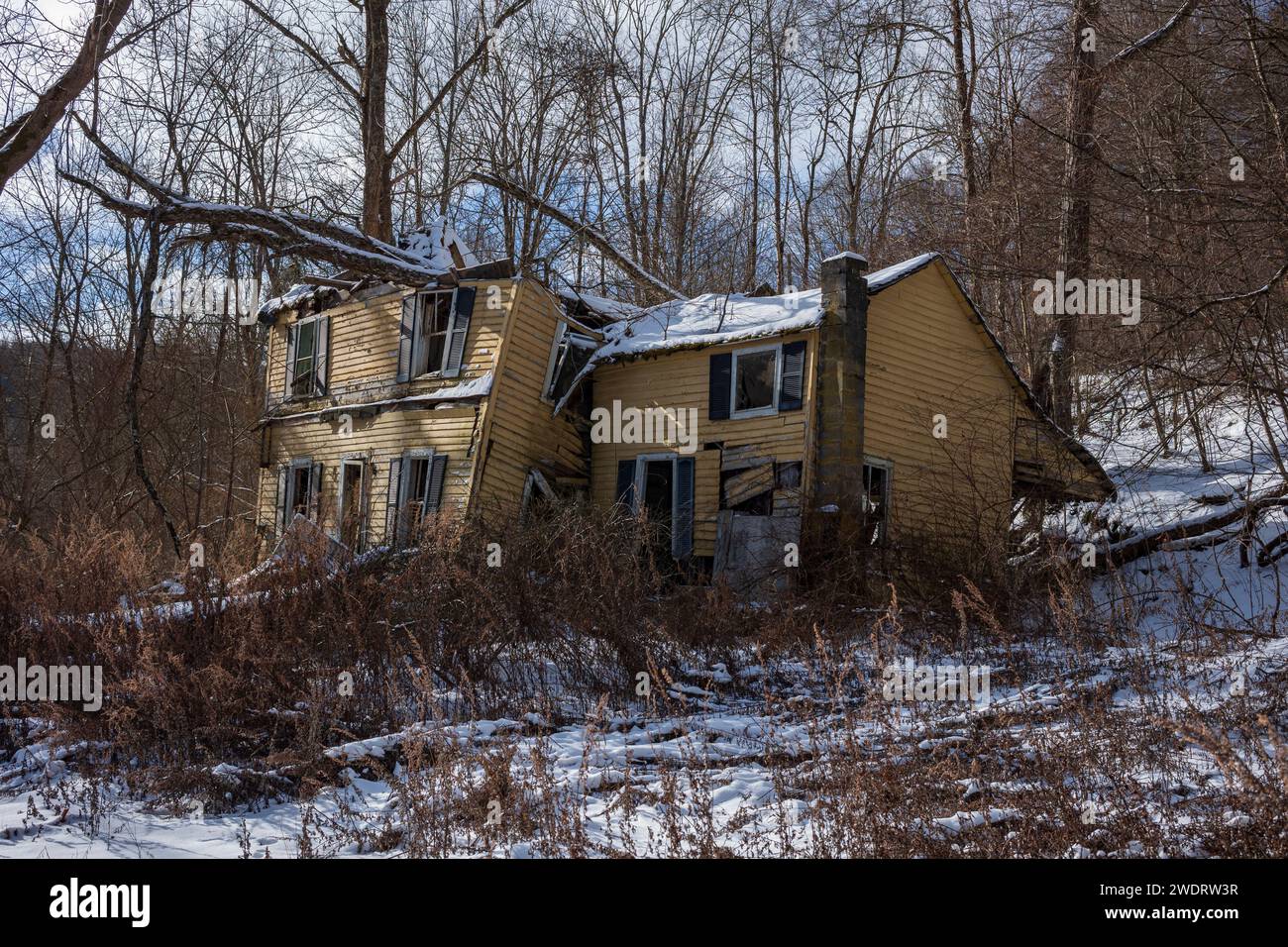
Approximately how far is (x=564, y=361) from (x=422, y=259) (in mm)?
3563

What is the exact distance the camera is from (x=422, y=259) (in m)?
19.5

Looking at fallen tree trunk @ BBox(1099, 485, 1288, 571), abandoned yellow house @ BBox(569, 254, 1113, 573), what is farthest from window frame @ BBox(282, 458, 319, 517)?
fallen tree trunk @ BBox(1099, 485, 1288, 571)

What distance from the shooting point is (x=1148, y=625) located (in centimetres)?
1187

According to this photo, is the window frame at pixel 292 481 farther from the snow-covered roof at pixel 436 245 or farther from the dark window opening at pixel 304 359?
the snow-covered roof at pixel 436 245

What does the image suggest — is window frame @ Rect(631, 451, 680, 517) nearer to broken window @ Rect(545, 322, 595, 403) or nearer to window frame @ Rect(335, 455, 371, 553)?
broken window @ Rect(545, 322, 595, 403)

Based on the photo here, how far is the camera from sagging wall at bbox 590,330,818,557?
16.5 m

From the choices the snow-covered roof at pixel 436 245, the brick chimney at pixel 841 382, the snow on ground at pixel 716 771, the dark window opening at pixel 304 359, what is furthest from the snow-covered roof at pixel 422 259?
the snow on ground at pixel 716 771

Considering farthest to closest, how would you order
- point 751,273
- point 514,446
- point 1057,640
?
point 751,273
point 514,446
point 1057,640

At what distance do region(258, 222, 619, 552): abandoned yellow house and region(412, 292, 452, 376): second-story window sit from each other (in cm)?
3

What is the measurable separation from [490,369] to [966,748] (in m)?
12.5

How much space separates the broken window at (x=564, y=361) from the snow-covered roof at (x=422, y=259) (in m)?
2.35

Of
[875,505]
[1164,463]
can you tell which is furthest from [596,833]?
[1164,463]

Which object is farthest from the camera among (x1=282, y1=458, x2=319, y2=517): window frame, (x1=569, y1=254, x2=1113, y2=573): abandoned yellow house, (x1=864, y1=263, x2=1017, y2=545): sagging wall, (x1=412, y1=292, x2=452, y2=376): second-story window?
(x1=282, y1=458, x2=319, y2=517): window frame
